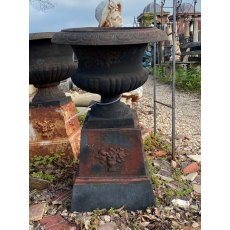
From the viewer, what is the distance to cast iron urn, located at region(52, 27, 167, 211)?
2.53m

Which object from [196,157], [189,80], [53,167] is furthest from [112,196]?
[189,80]

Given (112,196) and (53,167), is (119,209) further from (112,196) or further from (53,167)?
(53,167)

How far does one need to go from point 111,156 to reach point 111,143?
0.11 m

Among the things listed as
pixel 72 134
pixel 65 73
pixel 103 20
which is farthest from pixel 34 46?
pixel 72 134

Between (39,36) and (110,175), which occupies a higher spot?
(39,36)

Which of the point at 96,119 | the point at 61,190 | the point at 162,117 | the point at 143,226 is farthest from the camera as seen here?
the point at 162,117

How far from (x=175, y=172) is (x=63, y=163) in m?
1.20

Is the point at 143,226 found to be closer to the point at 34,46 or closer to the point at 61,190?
the point at 61,190

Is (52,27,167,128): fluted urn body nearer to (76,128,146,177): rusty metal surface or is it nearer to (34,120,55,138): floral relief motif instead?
(76,128,146,177): rusty metal surface

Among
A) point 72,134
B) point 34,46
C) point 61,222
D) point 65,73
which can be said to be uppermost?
point 34,46

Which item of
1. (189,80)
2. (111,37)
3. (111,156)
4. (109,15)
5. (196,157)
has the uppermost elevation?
(109,15)

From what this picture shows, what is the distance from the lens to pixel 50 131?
3678 mm

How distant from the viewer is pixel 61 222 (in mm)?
2605

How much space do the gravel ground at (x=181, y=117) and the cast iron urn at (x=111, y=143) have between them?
135 centimetres
